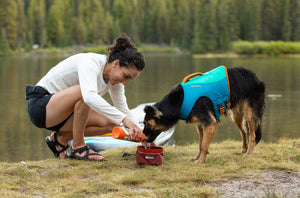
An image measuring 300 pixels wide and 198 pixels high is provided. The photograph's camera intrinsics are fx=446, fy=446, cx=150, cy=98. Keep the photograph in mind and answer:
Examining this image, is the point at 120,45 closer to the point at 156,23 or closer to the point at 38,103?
the point at 38,103

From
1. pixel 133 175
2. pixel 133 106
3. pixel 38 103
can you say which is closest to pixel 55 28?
pixel 133 106

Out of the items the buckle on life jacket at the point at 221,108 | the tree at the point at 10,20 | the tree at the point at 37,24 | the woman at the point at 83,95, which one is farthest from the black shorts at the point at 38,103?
the tree at the point at 37,24

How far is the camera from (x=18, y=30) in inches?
4355

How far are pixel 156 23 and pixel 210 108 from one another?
12179 cm

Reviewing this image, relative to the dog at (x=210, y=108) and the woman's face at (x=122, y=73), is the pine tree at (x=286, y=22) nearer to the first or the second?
the dog at (x=210, y=108)

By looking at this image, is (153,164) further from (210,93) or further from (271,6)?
(271,6)

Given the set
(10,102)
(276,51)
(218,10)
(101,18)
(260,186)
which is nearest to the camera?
(260,186)

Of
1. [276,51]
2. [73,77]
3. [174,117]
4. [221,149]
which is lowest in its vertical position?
[276,51]

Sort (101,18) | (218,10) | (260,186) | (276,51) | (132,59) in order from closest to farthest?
(260,186), (132,59), (276,51), (218,10), (101,18)

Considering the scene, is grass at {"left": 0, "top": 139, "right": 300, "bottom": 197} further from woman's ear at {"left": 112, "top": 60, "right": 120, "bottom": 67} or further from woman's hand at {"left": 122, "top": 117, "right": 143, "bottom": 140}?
woman's ear at {"left": 112, "top": 60, "right": 120, "bottom": 67}

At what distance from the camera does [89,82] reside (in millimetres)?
4996

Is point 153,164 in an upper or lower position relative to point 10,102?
upper

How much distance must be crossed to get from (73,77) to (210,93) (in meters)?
1.74

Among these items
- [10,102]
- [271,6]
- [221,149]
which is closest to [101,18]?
[271,6]
